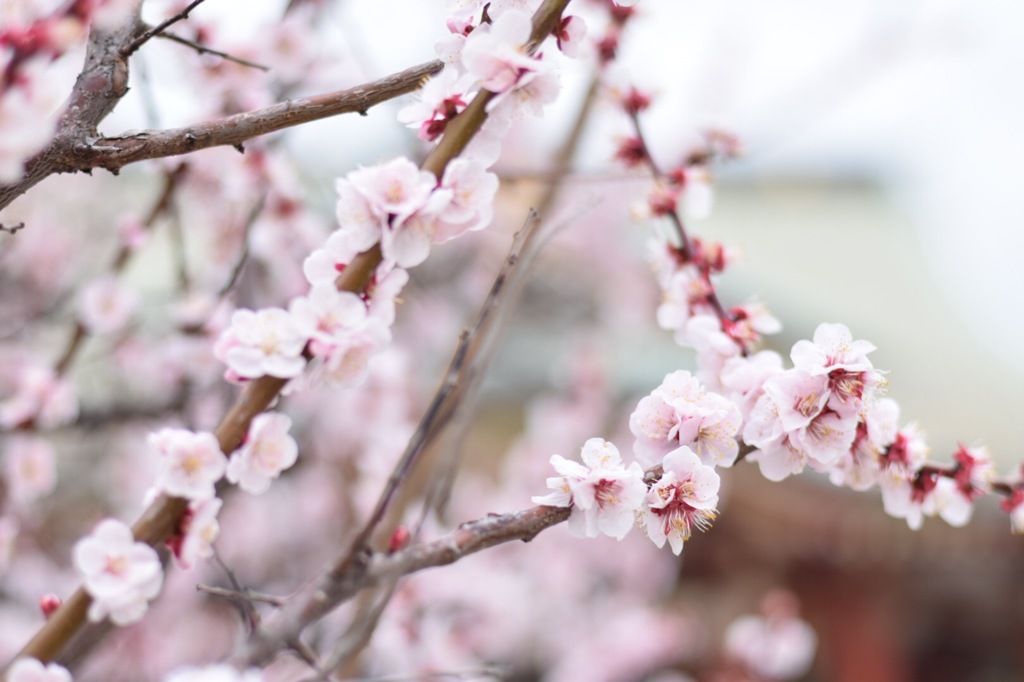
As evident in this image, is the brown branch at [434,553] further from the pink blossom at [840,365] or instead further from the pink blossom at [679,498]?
the pink blossom at [840,365]

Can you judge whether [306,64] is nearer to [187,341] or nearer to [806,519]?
[187,341]

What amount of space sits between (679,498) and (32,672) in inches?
22.5

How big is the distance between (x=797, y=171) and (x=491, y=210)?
9.81 meters

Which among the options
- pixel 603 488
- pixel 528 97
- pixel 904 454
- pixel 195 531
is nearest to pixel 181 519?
pixel 195 531

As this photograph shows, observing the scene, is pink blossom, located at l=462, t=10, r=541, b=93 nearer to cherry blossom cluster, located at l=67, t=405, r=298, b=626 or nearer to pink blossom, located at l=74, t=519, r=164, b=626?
cherry blossom cluster, located at l=67, t=405, r=298, b=626

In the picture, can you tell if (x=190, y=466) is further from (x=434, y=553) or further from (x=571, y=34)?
(x=571, y=34)

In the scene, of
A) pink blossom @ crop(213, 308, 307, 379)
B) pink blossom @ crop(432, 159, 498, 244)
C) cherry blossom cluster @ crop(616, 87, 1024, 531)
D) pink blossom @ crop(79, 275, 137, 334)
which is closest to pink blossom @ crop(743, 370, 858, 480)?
cherry blossom cluster @ crop(616, 87, 1024, 531)

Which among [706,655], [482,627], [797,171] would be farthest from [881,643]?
[797,171]

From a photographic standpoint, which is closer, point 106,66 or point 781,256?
point 106,66

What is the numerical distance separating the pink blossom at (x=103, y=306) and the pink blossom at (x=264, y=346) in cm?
116

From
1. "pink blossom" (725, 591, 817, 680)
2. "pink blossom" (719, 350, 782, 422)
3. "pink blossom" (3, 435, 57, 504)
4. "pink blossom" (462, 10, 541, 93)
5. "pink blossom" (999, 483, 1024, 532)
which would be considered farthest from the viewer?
"pink blossom" (725, 591, 817, 680)

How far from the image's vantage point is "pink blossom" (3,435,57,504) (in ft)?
5.70

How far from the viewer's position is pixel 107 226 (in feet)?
14.5

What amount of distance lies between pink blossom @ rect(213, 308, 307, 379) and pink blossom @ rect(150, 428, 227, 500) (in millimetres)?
73
